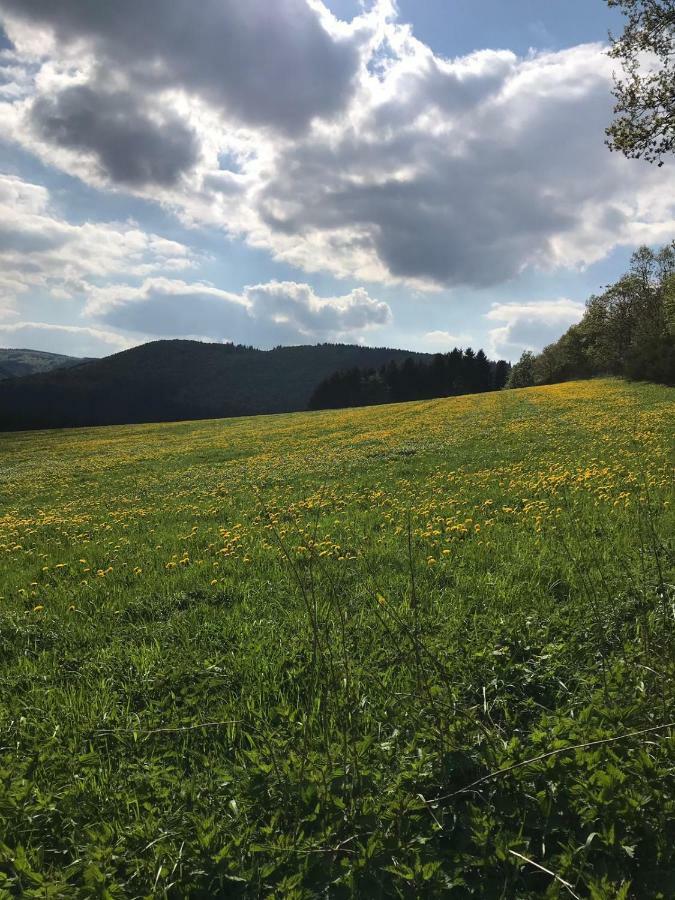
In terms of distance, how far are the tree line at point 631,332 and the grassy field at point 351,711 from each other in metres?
36.8

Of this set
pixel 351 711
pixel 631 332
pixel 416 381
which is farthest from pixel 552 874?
pixel 416 381

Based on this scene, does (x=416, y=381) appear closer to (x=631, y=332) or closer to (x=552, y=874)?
(x=631, y=332)

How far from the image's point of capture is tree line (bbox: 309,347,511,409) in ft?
319

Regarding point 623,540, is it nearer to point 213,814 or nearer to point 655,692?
point 655,692

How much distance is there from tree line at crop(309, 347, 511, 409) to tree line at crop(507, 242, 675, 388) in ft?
80.8

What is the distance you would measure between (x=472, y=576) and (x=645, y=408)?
865 inches

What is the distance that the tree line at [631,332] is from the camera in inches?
1537

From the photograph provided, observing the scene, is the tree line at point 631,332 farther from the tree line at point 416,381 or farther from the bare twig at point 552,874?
the bare twig at point 552,874

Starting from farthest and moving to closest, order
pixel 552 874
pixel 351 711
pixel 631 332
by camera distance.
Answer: pixel 631 332
pixel 351 711
pixel 552 874

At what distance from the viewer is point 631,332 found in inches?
2112

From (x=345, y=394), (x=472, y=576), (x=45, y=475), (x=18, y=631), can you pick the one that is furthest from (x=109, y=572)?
(x=345, y=394)

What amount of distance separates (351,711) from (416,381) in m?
100

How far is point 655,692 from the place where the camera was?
10.6ft

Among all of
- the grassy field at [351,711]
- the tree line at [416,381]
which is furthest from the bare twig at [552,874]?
the tree line at [416,381]
